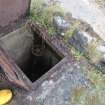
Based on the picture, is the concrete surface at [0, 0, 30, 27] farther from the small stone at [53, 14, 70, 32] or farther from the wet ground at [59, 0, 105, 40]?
the wet ground at [59, 0, 105, 40]

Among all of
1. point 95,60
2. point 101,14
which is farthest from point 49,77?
point 101,14

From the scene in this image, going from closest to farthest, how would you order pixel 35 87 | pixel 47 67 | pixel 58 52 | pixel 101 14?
1. pixel 35 87
2. pixel 58 52
3. pixel 47 67
4. pixel 101 14

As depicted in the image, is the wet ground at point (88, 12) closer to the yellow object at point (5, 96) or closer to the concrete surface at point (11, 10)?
the concrete surface at point (11, 10)

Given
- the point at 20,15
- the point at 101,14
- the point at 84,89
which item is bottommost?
the point at 84,89

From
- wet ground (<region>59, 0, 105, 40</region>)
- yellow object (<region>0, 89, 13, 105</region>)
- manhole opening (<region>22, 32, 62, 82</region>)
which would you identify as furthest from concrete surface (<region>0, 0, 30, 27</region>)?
wet ground (<region>59, 0, 105, 40</region>)

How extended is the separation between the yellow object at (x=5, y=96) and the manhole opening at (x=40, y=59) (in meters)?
0.64

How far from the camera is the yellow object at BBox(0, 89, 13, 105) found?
348 cm

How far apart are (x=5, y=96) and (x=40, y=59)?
887 millimetres

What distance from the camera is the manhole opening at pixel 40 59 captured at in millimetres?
3982

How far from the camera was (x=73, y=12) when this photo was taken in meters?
4.70

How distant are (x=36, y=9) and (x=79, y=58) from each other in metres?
1.15

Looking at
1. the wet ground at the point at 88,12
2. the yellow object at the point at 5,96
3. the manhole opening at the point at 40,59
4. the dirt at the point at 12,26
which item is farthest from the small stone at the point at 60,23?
the yellow object at the point at 5,96

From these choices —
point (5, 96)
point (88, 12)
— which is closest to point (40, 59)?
point (5, 96)

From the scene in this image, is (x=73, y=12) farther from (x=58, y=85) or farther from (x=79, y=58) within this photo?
(x=58, y=85)
